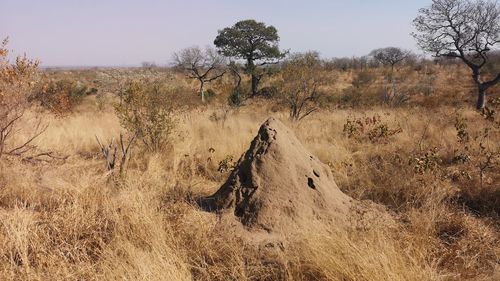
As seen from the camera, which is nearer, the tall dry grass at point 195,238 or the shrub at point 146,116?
the tall dry grass at point 195,238

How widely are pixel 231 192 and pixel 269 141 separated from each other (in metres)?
0.70

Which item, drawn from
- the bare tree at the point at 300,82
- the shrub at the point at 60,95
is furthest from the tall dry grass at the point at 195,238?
the bare tree at the point at 300,82

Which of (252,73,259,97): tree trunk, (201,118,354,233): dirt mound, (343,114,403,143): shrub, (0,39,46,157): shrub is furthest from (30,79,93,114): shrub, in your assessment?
(252,73,259,97): tree trunk

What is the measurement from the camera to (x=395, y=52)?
41.2 m

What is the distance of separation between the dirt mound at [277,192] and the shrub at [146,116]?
3.86 meters

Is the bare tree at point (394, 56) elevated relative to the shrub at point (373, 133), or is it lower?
elevated

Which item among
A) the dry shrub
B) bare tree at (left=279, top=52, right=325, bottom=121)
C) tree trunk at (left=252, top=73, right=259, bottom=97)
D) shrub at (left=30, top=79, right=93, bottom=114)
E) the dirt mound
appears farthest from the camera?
tree trunk at (left=252, top=73, right=259, bottom=97)

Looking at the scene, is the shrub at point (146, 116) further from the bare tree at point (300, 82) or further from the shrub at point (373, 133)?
the bare tree at point (300, 82)

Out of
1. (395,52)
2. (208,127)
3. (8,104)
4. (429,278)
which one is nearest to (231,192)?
(429,278)

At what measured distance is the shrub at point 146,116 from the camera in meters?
7.71

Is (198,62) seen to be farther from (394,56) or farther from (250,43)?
(394,56)

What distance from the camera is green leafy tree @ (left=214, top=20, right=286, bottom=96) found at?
87.6 ft

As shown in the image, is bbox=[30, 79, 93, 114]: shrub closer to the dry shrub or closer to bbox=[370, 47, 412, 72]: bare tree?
the dry shrub

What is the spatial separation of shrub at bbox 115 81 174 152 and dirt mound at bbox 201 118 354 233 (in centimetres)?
386
